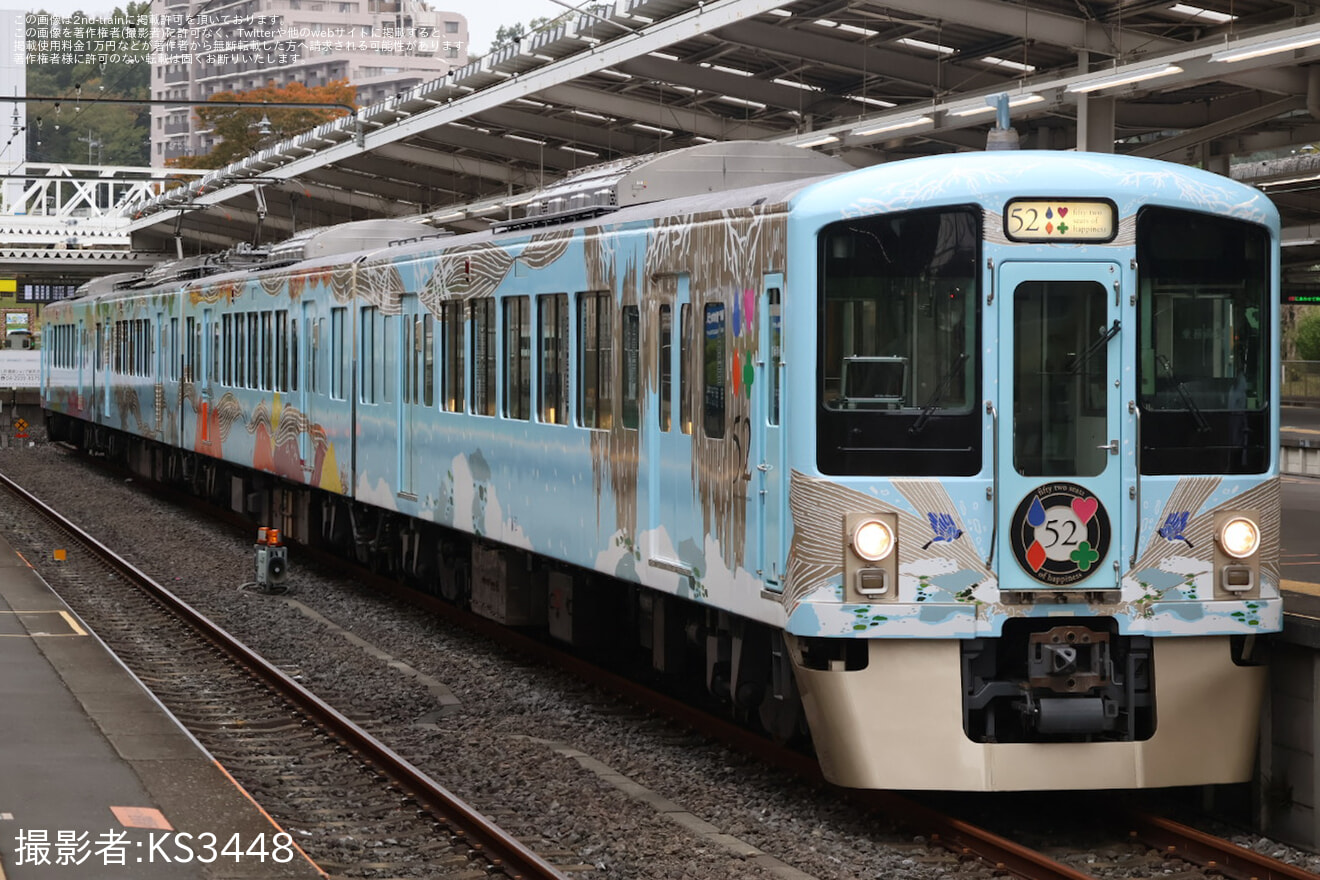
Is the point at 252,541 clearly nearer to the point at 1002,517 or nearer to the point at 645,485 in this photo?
the point at 645,485

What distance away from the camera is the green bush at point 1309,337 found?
47.9m

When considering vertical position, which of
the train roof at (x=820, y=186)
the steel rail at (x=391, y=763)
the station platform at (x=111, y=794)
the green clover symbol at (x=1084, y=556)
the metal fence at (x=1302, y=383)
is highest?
the train roof at (x=820, y=186)

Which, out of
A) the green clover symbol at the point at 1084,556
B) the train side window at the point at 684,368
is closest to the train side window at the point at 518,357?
the train side window at the point at 684,368

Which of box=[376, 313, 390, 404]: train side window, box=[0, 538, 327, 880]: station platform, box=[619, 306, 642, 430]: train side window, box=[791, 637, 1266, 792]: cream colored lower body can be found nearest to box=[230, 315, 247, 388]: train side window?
Result: box=[376, 313, 390, 404]: train side window

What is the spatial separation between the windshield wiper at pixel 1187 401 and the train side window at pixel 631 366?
10.0ft

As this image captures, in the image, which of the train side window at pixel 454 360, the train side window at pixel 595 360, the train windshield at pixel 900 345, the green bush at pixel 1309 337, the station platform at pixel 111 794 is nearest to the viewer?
the station platform at pixel 111 794

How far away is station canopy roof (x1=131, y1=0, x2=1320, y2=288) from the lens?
15.2 metres

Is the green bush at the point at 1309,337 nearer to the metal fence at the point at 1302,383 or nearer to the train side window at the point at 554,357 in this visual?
the metal fence at the point at 1302,383

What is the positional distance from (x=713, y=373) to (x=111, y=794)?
341cm

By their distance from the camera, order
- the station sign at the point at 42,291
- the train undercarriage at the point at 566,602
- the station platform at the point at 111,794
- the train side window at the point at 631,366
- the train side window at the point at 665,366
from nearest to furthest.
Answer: the station platform at the point at 111,794 → the train undercarriage at the point at 566,602 → the train side window at the point at 665,366 → the train side window at the point at 631,366 → the station sign at the point at 42,291

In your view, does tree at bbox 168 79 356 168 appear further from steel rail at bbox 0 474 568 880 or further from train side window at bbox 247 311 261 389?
steel rail at bbox 0 474 568 880

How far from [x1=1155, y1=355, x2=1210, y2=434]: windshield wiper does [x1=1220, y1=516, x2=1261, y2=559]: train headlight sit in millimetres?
425

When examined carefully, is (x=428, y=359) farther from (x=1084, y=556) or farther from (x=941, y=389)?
(x=1084, y=556)

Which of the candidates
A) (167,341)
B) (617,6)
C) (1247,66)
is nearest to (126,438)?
(167,341)
